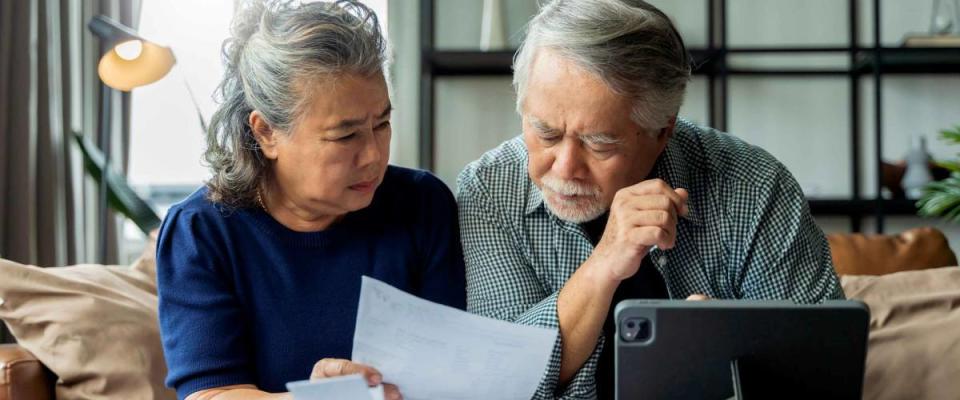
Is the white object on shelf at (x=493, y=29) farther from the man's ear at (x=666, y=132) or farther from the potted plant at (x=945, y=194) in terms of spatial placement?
the man's ear at (x=666, y=132)

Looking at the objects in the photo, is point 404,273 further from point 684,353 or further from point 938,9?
point 938,9

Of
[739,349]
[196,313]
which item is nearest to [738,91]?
[196,313]

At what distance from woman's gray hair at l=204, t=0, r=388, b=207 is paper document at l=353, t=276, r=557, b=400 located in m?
0.35

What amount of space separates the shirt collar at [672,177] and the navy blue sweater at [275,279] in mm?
133

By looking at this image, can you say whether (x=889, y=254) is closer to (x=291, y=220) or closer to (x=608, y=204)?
(x=608, y=204)

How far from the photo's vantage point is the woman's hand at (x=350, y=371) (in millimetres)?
1263

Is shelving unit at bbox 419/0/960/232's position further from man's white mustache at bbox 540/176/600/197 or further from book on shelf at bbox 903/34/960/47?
man's white mustache at bbox 540/176/600/197

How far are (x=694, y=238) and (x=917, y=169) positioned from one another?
2481 millimetres

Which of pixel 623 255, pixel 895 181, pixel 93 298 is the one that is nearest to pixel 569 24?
pixel 623 255

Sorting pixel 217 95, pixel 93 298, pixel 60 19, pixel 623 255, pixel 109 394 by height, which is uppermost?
pixel 60 19

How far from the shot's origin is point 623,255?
137cm

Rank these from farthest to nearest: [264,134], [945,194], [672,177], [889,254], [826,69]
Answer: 1. [826,69]
2. [945,194]
3. [889,254]
4. [672,177]
5. [264,134]

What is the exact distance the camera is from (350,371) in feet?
4.14

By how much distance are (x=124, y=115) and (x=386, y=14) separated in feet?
3.53
